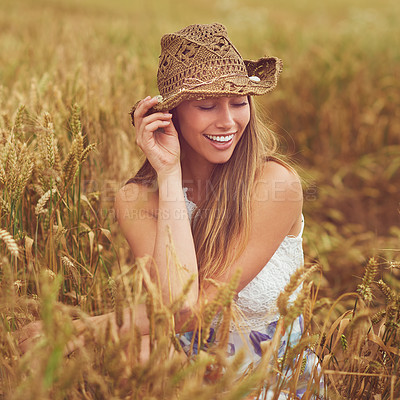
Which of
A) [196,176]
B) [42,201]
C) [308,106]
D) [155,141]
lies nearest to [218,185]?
[196,176]

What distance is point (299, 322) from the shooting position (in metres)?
1.65

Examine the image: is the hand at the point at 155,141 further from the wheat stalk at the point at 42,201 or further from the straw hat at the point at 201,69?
the wheat stalk at the point at 42,201

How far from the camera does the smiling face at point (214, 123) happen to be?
1.46 m

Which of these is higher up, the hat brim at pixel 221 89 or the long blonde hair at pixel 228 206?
the hat brim at pixel 221 89

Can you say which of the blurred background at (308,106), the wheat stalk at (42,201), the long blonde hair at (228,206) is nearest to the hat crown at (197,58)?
the long blonde hair at (228,206)

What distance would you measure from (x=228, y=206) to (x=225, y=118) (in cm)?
28

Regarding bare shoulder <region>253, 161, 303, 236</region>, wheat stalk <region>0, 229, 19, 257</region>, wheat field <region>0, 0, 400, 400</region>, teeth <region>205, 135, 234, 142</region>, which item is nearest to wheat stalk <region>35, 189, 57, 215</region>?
wheat field <region>0, 0, 400, 400</region>

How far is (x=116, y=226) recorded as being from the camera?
2.19 m

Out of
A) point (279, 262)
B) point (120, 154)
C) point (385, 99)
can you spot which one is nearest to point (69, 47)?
point (120, 154)

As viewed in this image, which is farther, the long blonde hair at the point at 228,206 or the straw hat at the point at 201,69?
the long blonde hair at the point at 228,206

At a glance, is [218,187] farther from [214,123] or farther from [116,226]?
[116,226]

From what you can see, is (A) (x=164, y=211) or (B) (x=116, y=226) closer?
(A) (x=164, y=211)

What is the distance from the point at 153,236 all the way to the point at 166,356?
2.07 ft

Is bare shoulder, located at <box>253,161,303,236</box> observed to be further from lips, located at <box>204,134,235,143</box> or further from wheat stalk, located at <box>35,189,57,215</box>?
wheat stalk, located at <box>35,189,57,215</box>
